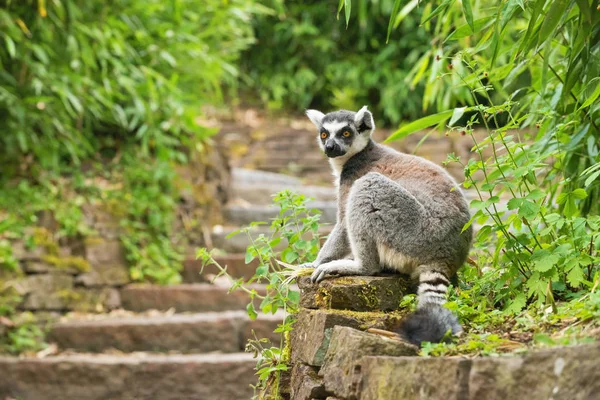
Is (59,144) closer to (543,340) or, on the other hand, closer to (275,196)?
(275,196)

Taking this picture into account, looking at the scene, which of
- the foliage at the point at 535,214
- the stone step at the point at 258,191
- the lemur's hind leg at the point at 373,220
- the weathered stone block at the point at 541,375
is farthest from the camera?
the stone step at the point at 258,191

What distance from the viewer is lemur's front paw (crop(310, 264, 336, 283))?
120 inches

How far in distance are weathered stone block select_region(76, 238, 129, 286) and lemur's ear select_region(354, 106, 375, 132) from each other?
3.47m

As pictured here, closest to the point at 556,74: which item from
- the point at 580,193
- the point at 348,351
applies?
the point at 580,193

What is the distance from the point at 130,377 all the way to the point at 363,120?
2.72 metres

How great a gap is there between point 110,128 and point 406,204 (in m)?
4.74

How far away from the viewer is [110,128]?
7.10m

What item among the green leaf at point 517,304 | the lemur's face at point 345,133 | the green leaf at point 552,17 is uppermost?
the green leaf at point 552,17

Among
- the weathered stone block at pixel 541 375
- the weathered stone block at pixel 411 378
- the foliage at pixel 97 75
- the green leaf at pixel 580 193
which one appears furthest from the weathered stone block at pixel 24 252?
the weathered stone block at pixel 541 375

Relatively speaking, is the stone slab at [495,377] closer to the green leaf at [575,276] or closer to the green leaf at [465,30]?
the green leaf at [575,276]

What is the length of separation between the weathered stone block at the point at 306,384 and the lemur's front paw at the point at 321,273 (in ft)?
1.20

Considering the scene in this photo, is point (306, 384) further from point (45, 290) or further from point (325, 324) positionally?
point (45, 290)

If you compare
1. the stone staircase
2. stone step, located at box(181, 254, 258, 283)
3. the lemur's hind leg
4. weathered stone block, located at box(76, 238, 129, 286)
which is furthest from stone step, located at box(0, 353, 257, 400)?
the lemur's hind leg

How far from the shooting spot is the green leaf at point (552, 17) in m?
2.74
